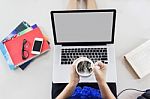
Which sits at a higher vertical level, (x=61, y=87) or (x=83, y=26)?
(x=83, y=26)

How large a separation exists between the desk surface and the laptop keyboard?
0.24 ft

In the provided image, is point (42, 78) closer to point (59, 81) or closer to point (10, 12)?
point (59, 81)

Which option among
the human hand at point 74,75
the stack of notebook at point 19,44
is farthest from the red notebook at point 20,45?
the human hand at point 74,75

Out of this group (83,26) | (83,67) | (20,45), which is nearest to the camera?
(83,67)

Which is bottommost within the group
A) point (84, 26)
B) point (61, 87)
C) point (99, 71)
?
point (61, 87)

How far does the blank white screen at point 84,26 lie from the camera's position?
1.12 meters

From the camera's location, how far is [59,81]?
1.18 meters

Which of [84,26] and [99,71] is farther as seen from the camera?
[84,26]

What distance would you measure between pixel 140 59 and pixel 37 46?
42 centimetres

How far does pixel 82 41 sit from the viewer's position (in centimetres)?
121

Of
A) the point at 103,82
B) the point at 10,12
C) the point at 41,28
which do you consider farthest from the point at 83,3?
the point at 103,82

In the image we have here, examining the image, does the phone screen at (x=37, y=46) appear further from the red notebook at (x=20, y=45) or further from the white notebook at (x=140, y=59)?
the white notebook at (x=140, y=59)

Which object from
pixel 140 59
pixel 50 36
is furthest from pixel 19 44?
pixel 140 59

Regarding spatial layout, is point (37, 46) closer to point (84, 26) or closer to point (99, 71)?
point (84, 26)
